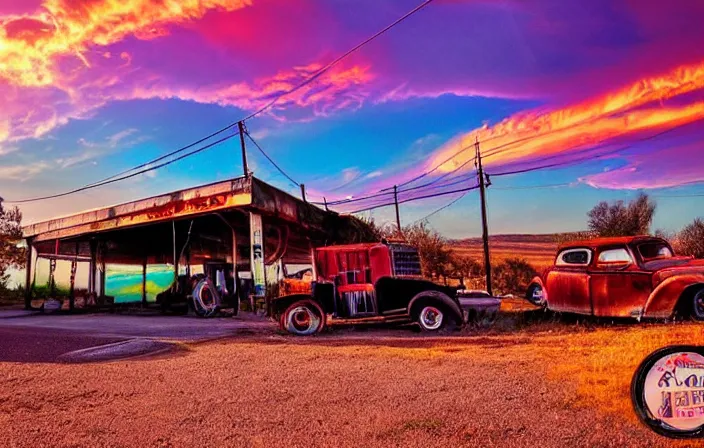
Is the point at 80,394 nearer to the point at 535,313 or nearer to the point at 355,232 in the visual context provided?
the point at 535,313

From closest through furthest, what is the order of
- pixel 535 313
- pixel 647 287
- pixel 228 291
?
pixel 647 287
pixel 535 313
pixel 228 291

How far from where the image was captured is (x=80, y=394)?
19.2 ft

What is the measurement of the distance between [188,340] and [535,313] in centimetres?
784

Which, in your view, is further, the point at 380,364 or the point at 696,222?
the point at 696,222

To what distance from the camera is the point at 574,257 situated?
11.0 m


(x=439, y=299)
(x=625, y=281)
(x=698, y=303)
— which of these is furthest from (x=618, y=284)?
(x=439, y=299)

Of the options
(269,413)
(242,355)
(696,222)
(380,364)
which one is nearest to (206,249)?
(242,355)

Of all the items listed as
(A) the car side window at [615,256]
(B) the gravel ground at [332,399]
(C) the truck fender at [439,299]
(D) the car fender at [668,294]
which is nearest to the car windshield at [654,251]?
(A) the car side window at [615,256]

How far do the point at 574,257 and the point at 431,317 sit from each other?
3444mm

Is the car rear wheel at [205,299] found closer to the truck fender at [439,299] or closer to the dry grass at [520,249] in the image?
the truck fender at [439,299]

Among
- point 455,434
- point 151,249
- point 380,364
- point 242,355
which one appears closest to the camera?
point 455,434

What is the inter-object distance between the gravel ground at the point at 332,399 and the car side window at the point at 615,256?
1.96m

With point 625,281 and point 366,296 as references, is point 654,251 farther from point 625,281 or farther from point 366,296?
point 366,296

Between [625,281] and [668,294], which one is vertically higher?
[625,281]
